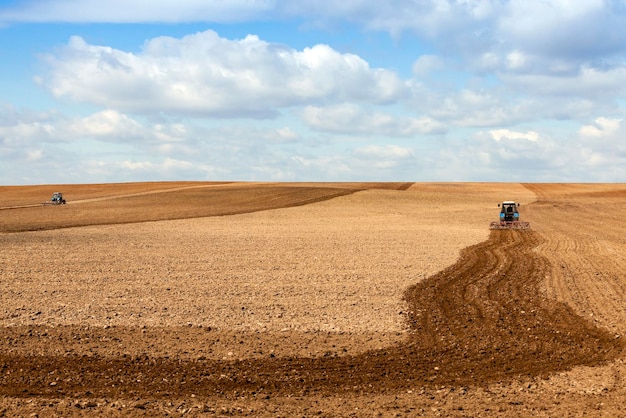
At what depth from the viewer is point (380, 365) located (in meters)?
14.4

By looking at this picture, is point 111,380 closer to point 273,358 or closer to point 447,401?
point 273,358

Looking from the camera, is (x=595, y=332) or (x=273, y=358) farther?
(x=595, y=332)

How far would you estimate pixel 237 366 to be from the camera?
47.2 ft

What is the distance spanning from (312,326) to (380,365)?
340cm

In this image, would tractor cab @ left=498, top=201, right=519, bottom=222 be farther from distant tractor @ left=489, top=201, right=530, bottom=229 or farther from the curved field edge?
the curved field edge

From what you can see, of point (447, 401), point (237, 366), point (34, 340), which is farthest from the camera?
point (34, 340)

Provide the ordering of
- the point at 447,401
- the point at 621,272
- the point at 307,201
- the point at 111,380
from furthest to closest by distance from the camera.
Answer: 1. the point at 307,201
2. the point at 621,272
3. the point at 111,380
4. the point at 447,401

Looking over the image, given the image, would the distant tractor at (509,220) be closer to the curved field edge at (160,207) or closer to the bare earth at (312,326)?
the bare earth at (312,326)

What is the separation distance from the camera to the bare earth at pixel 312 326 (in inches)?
493

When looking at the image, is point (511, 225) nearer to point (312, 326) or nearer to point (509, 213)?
point (509, 213)

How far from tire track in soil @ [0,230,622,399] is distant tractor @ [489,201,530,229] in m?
27.8

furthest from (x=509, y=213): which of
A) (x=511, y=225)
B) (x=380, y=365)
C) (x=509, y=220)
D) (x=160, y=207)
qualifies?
(x=380, y=365)

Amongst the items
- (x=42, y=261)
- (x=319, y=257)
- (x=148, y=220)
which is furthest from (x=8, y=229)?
(x=319, y=257)

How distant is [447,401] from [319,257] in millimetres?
18263
